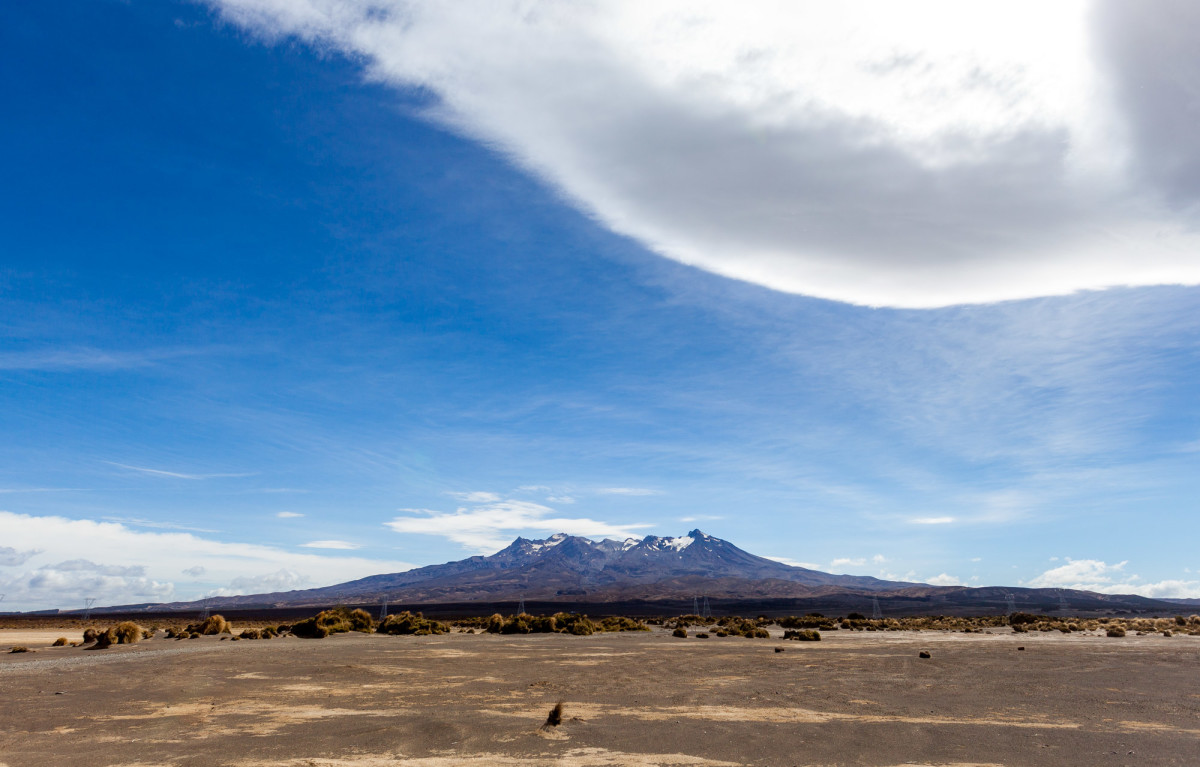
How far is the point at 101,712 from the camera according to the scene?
13844 millimetres

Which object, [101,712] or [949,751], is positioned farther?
[101,712]

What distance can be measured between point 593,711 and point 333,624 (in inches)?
1487

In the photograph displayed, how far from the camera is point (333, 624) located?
150 ft

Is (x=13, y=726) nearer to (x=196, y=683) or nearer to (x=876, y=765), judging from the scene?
(x=196, y=683)

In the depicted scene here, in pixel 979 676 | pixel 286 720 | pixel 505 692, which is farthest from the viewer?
pixel 979 676

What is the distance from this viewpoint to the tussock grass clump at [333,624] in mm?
42219

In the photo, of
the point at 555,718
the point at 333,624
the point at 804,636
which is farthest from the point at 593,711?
the point at 333,624

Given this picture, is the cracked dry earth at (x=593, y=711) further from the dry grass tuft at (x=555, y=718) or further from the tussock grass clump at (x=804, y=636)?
the tussock grass clump at (x=804, y=636)

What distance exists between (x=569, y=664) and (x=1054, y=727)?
16.4 meters

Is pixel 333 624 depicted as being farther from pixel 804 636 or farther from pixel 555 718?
pixel 555 718

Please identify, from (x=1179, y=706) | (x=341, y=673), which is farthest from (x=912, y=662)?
(x=341, y=673)

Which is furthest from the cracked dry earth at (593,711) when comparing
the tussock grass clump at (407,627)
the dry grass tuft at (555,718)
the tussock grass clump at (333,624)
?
the tussock grass clump at (407,627)

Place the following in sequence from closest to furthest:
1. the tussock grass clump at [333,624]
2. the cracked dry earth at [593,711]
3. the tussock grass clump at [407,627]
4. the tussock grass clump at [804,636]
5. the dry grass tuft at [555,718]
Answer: the cracked dry earth at [593,711], the dry grass tuft at [555,718], the tussock grass clump at [804,636], the tussock grass clump at [333,624], the tussock grass clump at [407,627]

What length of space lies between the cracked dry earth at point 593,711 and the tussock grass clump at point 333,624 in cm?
1690
